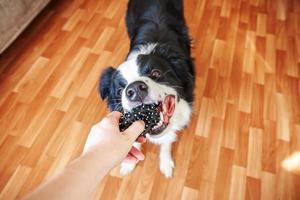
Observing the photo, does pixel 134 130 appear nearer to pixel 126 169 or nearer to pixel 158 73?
pixel 158 73

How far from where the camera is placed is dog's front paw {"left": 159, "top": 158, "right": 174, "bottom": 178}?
4.84 feet

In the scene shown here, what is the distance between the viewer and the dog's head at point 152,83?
40.0 inches

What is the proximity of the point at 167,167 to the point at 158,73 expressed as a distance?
57 centimetres

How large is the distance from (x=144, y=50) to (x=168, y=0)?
49cm

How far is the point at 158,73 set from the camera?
1.19 metres

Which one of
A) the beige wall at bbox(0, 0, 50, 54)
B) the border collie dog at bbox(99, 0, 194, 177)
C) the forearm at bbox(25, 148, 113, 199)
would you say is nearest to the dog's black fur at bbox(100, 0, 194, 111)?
the border collie dog at bbox(99, 0, 194, 177)

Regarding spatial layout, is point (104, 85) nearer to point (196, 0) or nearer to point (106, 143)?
point (106, 143)

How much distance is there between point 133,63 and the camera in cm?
118

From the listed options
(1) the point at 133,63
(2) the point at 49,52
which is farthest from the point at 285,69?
(2) the point at 49,52

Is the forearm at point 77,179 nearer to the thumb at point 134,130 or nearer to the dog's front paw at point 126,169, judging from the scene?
the thumb at point 134,130

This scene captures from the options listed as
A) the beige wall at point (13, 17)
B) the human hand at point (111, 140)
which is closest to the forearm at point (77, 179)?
the human hand at point (111, 140)

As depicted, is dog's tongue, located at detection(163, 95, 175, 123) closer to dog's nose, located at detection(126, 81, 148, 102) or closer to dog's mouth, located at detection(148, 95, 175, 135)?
dog's mouth, located at detection(148, 95, 175, 135)

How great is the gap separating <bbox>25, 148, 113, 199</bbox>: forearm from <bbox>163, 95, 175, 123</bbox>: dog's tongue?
450 millimetres

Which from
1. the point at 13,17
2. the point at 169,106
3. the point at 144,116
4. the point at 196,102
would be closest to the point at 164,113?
the point at 169,106
